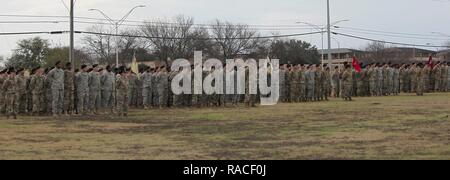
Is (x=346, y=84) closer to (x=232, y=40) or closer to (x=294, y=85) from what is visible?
(x=294, y=85)

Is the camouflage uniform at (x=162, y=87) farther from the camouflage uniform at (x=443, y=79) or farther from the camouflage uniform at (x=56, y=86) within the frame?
the camouflage uniform at (x=443, y=79)

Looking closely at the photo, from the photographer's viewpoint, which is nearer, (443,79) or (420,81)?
(420,81)

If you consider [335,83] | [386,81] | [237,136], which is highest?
[386,81]

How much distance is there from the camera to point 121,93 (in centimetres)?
1875

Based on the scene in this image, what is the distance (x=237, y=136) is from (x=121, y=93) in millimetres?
7562

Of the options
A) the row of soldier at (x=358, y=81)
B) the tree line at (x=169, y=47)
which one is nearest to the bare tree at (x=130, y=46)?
the tree line at (x=169, y=47)

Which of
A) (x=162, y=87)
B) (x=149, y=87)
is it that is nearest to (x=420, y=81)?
(x=162, y=87)

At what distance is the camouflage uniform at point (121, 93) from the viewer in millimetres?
18656

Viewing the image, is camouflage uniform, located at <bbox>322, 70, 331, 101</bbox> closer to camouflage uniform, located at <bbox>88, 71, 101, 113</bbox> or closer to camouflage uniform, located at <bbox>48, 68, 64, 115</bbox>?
camouflage uniform, located at <bbox>88, 71, 101, 113</bbox>

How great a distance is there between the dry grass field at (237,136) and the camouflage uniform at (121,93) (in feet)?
3.37

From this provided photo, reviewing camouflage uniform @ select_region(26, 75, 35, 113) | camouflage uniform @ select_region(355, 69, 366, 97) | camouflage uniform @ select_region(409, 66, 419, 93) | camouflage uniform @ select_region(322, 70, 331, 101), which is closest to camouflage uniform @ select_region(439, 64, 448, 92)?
camouflage uniform @ select_region(409, 66, 419, 93)
